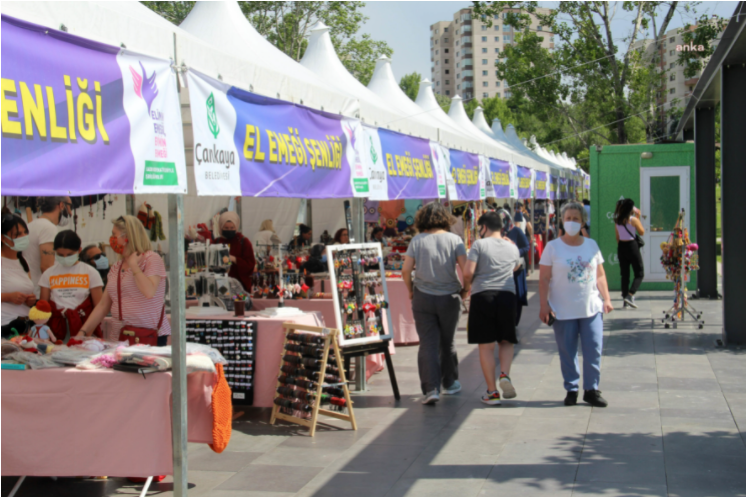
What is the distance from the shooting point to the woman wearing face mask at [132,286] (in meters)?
5.00

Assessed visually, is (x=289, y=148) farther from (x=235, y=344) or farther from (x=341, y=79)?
(x=341, y=79)

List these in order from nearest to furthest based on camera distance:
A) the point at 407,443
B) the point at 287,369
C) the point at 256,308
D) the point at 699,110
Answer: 1. the point at 407,443
2. the point at 287,369
3. the point at 256,308
4. the point at 699,110

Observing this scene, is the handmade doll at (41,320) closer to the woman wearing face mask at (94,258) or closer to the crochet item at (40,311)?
the crochet item at (40,311)

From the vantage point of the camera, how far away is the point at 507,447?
5.02 m

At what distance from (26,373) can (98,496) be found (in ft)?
2.77

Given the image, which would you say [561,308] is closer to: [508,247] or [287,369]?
[508,247]

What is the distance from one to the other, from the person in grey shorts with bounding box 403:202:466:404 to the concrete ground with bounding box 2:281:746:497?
37 cm

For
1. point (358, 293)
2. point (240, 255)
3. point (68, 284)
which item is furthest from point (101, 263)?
point (358, 293)

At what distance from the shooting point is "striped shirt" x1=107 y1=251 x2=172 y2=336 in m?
5.04

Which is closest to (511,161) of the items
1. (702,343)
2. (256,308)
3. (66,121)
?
(702,343)

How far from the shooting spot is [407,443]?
518cm

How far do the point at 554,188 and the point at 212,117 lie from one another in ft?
62.9

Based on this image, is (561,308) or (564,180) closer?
(561,308)

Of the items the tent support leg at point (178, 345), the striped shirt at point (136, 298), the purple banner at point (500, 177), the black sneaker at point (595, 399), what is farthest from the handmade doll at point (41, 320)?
the purple banner at point (500, 177)
